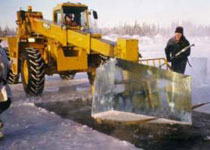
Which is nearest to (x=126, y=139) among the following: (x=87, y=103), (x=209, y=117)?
(x=209, y=117)

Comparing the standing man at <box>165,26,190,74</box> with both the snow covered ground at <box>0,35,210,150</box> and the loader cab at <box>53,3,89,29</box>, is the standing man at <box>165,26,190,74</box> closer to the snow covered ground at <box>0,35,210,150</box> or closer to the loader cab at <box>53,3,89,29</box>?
the snow covered ground at <box>0,35,210,150</box>

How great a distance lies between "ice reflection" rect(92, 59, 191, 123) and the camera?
5.67 meters

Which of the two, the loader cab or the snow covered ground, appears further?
the loader cab

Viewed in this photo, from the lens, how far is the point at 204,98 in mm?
8695

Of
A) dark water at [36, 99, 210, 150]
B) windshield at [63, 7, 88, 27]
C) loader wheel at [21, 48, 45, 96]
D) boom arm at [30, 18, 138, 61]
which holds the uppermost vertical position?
windshield at [63, 7, 88, 27]

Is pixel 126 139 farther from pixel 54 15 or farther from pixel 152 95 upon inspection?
pixel 54 15

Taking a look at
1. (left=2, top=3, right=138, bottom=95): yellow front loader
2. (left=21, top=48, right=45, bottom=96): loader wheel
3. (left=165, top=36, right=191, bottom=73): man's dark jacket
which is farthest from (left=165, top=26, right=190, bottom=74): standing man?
(left=21, top=48, right=45, bottom=96): loader wheel

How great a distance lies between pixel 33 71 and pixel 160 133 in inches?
191

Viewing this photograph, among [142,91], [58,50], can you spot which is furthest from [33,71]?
[142,91]

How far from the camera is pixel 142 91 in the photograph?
5895mm

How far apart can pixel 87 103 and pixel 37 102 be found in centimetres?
138

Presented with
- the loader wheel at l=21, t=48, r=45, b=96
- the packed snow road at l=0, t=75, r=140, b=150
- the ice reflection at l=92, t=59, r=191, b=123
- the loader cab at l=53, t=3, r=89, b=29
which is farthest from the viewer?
the loader cab at l=53, t=3, r=89, b=29

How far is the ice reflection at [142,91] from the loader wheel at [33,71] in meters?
3.82

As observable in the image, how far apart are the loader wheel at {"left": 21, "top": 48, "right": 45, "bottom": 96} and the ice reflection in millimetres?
3820
